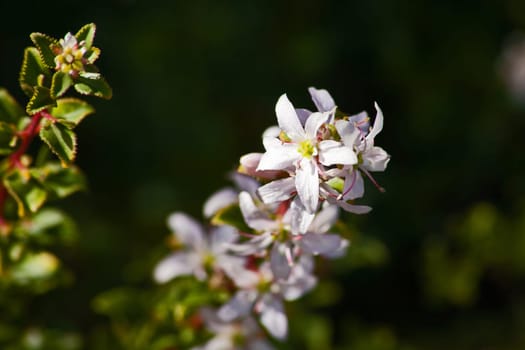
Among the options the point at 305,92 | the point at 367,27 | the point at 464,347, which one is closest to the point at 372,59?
the point at 367,27

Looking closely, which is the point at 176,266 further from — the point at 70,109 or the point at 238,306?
the point at 70,109

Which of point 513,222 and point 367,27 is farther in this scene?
point 367,27

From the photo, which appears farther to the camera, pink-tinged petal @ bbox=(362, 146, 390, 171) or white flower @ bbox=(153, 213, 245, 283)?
white flower @ bbox=(153, 213, 245, 283)

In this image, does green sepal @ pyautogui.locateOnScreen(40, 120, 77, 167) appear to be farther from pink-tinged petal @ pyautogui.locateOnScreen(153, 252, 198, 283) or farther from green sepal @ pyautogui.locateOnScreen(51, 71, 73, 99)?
pink-tinged petal @ pyautogui.locateOnScreen(153, 252, 198, 283)

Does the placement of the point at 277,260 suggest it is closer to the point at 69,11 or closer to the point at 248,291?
the point at 248,291

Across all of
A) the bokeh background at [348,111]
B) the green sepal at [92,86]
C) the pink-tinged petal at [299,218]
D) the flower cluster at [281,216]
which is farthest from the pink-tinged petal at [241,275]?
the bokeh background at [348,111]

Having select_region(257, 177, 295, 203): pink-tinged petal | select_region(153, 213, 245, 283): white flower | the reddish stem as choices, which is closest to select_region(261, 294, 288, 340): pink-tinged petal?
select_region(153, 213, 245, 283): white flower
